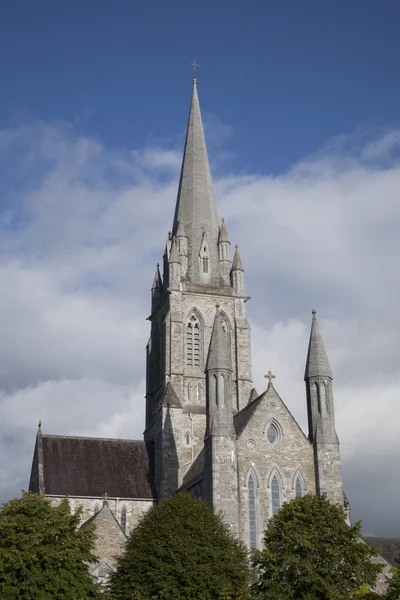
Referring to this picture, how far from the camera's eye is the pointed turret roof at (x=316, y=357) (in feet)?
145

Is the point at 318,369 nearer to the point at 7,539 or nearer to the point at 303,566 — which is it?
the point at 303,566

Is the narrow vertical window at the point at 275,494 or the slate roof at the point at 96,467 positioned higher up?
the slate roof at the point at 96,467

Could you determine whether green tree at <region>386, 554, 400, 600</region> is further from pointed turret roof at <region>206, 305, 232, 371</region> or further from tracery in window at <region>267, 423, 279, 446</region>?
pointed turret roof at <region>206, 305, 232, 371</region>

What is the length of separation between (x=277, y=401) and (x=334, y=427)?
11.0 ft

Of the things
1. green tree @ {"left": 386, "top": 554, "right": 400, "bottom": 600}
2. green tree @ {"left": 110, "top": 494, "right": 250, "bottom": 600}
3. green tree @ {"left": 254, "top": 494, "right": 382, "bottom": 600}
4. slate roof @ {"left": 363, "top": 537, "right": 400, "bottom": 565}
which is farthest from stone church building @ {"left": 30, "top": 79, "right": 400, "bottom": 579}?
slate roof @ {"left": 363, "top": 537, "right": 400, "bottom": 565}

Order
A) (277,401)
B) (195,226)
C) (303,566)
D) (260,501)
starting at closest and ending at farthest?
(303,566) → (260,501) → (277,401) → (195,226)

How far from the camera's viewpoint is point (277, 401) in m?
44.0

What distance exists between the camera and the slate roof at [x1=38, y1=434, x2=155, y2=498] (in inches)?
1994

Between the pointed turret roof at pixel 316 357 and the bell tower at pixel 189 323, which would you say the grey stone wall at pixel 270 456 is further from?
the bell tower at pixel 189 323

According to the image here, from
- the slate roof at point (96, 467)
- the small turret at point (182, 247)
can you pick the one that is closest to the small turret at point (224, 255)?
the small turret at point (182, 247)

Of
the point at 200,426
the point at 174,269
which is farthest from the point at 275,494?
the point at 174,269

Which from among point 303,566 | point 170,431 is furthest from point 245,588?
point 170,431

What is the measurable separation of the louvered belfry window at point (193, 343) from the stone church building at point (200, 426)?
0.07m

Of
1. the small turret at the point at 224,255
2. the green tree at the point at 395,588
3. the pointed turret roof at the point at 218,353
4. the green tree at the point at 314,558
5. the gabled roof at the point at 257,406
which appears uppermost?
the small turret at the point at 224,255
